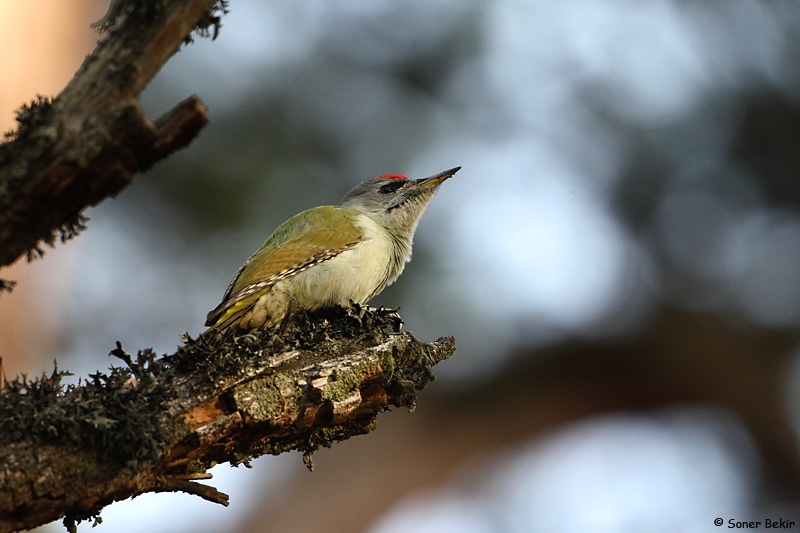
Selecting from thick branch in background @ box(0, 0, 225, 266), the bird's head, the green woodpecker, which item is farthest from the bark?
the bird's head

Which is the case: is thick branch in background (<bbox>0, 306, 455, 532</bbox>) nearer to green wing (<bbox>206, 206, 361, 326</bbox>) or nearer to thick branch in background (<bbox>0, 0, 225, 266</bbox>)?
thick branch in background (<bbox>0, 0, 225, 266</bbox>)

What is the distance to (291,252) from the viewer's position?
5.00 meters

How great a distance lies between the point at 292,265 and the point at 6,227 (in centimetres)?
295

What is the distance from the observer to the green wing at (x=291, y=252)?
4.51 meters

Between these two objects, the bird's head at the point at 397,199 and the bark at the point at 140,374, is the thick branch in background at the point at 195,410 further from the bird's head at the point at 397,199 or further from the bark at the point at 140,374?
the bird's head at the point at 397,199

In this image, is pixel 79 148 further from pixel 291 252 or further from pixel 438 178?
pixel 438 178

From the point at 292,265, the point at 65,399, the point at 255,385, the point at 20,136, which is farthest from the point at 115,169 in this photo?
the point at 292,265

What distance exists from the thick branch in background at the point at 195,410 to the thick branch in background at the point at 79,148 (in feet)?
2.69

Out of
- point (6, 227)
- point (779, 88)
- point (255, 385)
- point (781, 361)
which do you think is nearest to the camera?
point (6, 227)

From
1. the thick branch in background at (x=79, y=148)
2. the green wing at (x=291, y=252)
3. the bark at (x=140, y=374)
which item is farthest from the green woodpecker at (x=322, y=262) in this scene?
the thick branch in background at (x=79, y=148)

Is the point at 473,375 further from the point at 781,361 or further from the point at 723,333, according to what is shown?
the point at 781,361

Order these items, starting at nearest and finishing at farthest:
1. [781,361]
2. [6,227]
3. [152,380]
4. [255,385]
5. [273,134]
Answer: [6,227] → [152,380] → [255,385] → [781,361] → [273,134]

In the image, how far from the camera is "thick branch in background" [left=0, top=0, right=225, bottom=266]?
1891mm

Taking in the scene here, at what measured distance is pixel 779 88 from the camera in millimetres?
8508
